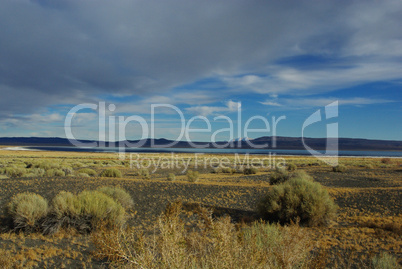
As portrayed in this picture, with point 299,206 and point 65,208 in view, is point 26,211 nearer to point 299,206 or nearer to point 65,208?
point 65,208

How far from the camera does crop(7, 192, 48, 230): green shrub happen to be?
809 cm

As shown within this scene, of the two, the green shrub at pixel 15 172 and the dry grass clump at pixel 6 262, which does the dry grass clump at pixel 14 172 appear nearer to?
the green shrub at pixel 15 172

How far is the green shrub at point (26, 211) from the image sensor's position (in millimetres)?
8094

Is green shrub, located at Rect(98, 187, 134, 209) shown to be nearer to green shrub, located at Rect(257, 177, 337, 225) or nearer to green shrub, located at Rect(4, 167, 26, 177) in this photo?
green shrub, located at Rect(257, 177, 337, 225)

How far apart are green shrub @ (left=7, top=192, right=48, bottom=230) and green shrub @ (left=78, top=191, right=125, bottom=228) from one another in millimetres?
1258

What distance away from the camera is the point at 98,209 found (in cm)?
855

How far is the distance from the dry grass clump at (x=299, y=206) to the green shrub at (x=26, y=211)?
8105 millimetres

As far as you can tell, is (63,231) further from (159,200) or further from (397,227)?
(397,227)

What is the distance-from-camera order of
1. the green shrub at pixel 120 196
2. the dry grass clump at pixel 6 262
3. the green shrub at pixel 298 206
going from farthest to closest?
the green shrub at pixel 120 196 → the green shrub at pixel 298 206 → the dry grass clump at pixel 6 262

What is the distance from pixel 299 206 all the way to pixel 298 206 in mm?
37

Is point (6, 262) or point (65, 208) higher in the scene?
point (65, 208)

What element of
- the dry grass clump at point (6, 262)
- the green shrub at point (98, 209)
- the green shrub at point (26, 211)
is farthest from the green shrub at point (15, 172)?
the dry grass clump at point (6, 262)

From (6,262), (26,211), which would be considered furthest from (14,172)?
(6,262)

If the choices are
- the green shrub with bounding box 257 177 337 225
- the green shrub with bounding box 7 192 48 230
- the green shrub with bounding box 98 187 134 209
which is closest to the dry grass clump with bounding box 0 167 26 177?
the green shrub with bounding box 98 187 134 209
